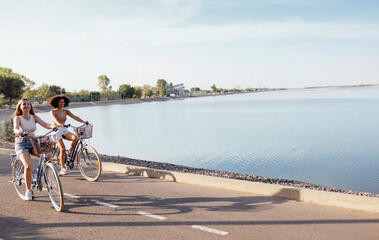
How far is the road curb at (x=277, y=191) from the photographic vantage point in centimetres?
566

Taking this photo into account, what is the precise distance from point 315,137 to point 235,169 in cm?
1416

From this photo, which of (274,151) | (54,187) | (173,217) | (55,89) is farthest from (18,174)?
(55,89)

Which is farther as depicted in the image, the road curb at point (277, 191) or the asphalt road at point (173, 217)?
the road curb at point (277, 191)

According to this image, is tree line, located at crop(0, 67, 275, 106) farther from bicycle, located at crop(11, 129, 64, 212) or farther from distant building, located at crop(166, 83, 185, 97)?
bicycle, located at crop(11, 129, 64, 212)

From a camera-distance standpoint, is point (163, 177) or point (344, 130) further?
point (344, 130)

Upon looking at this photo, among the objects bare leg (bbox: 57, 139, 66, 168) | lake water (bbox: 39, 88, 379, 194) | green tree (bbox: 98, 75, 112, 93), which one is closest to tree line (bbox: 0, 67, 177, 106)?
green tree (bbox: 98, 75, 112, 93)

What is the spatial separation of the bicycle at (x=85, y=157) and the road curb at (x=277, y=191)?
1.05 meters

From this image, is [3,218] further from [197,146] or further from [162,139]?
[162,139]

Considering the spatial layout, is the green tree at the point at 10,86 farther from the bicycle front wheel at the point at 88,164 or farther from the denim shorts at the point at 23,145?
the denim shorts at the point at 23,145

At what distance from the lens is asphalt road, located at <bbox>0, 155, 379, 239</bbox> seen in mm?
4957

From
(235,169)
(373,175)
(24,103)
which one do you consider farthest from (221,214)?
(373,175)

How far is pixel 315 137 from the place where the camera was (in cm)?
2789

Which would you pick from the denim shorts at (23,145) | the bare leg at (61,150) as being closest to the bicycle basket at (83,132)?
the bare leg at (61,150)

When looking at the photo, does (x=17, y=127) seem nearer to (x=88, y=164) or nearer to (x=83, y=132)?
(x=83, y=132)
